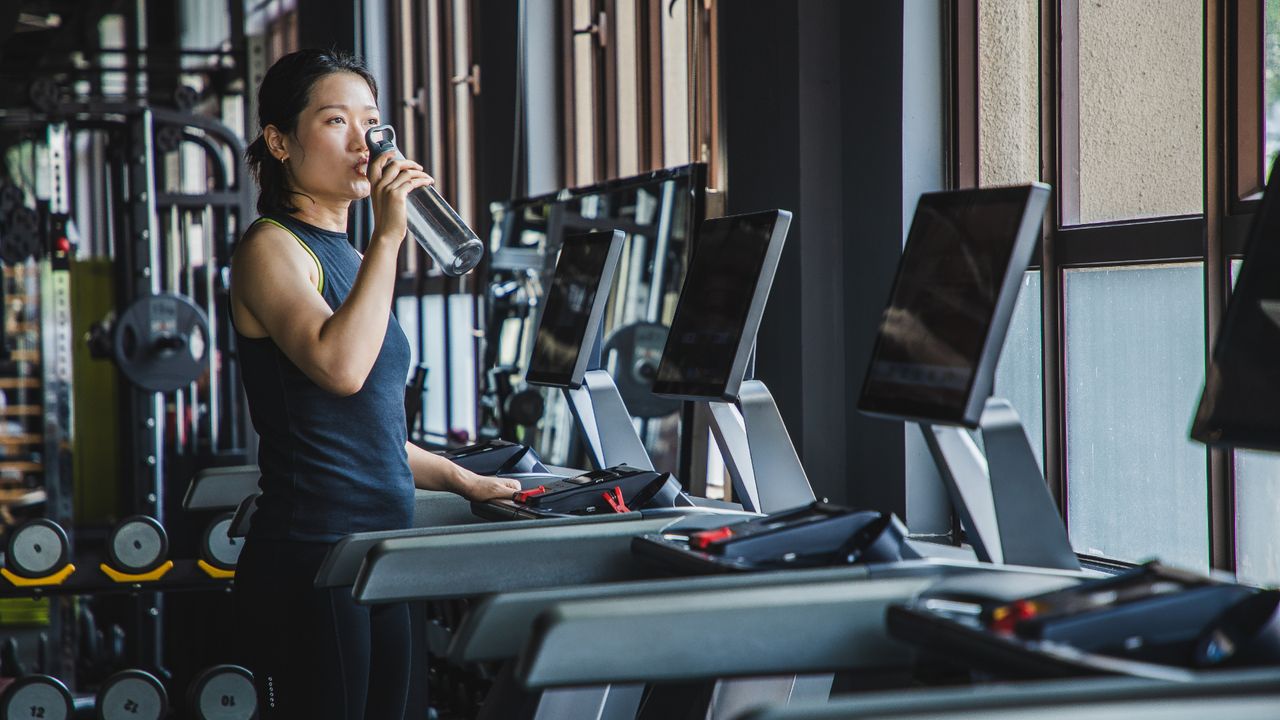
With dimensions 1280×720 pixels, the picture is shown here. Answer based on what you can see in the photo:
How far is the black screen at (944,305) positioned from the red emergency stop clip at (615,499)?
574 millimetres

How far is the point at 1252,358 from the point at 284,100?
1.31 meters

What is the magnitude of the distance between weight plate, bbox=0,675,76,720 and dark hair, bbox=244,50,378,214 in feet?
7.62

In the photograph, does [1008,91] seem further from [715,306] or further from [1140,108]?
[715,306]

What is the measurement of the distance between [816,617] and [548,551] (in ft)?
1.63

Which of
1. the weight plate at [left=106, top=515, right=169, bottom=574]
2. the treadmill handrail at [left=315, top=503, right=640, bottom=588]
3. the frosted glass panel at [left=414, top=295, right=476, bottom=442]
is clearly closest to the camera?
the treadmill handrail at [left=315, top=503, right=640, bottom=588]

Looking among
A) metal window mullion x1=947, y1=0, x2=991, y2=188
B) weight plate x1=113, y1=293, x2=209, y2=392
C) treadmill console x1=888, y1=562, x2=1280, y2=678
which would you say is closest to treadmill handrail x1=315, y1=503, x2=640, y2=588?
treadmill console x1=888, y1=562, x2=1280, y2=678

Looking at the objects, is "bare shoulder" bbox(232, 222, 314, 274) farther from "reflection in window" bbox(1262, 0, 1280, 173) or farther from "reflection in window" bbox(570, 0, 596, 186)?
"reflection in window" bbox(570, 0, 596, 186)

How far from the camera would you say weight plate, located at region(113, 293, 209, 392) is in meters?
5.20

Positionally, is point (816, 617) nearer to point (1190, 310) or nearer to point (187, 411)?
point (1190, 310)

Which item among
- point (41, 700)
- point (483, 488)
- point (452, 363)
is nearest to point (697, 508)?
point (483, 488)

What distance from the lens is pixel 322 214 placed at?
187cm

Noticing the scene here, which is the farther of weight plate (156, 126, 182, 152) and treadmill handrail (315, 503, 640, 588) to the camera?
weight plate (156, 126, 182, 152)

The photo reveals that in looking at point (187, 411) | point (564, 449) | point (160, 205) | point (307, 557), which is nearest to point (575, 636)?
point (307, 557)

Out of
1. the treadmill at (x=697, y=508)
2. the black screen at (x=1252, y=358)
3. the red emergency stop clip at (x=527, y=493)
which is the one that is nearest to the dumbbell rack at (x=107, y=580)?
the red emergency stop clip at (x=527, y=493)
